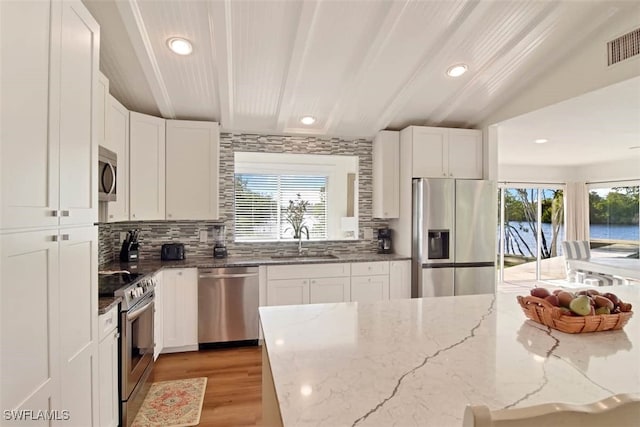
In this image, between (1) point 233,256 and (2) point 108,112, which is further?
(1) point 233,256

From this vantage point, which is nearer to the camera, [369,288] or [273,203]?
[369,288]

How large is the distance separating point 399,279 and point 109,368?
9.52 ft

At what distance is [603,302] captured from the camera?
153 cm

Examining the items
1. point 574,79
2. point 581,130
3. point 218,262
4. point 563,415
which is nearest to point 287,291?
point 218,262

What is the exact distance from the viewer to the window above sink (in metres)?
5.04

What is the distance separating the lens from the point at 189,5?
7.23ft

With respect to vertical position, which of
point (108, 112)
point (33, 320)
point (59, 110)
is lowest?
point (33, 320)

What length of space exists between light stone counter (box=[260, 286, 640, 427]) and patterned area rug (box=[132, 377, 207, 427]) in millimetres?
1283

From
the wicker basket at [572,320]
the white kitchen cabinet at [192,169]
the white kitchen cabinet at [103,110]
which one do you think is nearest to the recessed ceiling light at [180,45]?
the white kitchen cabinet at [103,110]

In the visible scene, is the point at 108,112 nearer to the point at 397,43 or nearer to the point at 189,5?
the point at 189,5

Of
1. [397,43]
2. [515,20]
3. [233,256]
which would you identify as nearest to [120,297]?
[233,256]

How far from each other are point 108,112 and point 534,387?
300cm

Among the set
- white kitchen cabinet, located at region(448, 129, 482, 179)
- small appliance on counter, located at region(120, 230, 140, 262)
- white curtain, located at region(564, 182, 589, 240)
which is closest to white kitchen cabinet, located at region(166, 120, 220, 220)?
small appliance on counter, located at region(120, 230, 140, 262)

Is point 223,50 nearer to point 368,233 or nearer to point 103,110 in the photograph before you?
point 103,110
